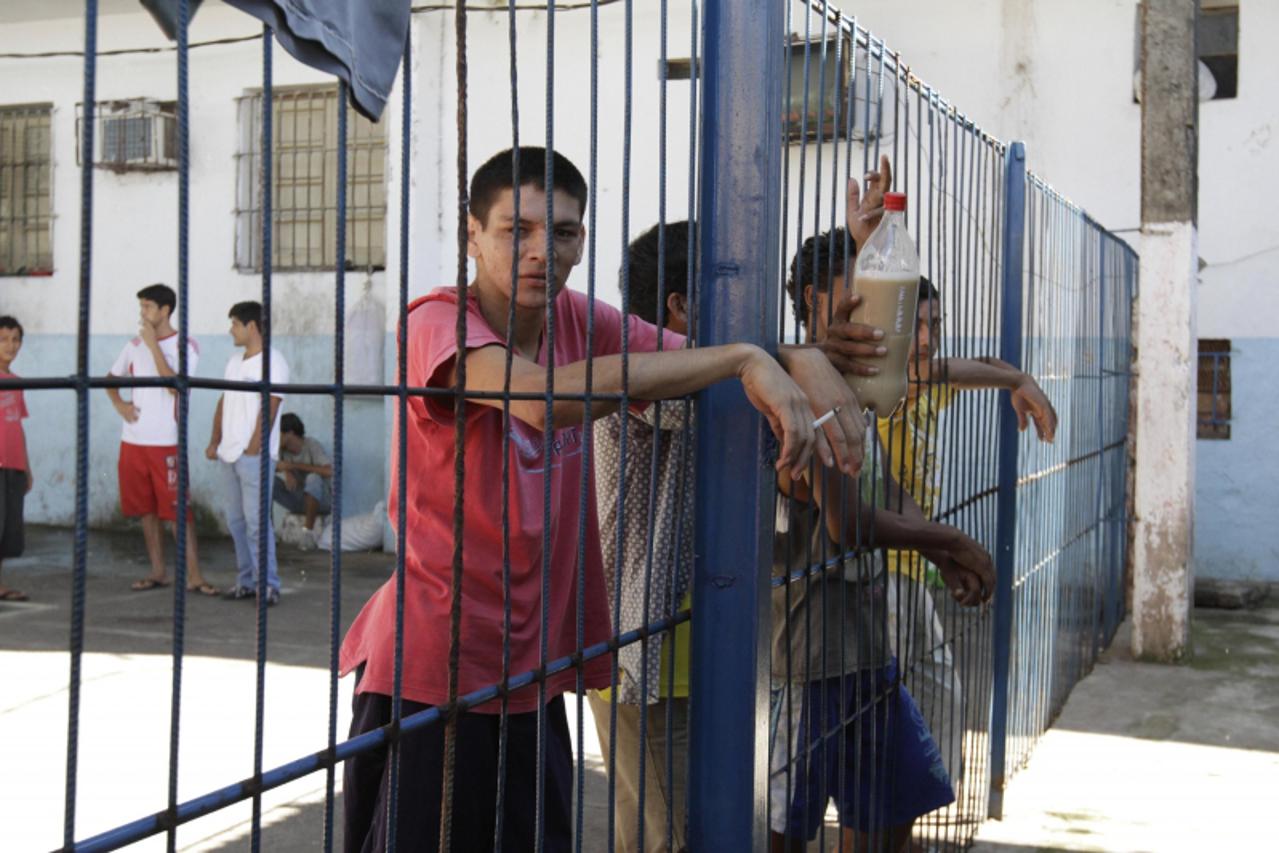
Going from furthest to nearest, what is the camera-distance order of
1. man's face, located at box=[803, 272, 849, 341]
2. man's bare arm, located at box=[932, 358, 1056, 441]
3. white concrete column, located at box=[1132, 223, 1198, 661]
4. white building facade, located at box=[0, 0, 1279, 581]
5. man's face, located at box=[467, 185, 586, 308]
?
1. white building facade, located at box=[0, 0, 1279, 581]
2. white concrete column, located at box=[1132, 223, 1198, 661]
3. man's bare arm, located at box=[932, 358, 1056, 441]
4. man's face, located at box=[803, 272, 849, 341]
5. man's face, located at box=[467, 185, 586, 308]

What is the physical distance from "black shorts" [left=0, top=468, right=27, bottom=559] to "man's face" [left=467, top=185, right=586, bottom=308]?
6.34 m

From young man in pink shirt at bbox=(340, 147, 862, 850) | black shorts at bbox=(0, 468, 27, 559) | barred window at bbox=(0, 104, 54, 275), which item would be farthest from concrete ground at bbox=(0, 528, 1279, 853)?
barred window at bbox=(0, 104, 54, 275)

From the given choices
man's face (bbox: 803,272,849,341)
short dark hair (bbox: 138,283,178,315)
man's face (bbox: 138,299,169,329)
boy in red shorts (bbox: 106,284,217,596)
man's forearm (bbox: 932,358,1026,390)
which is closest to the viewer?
man's face (bbox: 803,272,849,341)

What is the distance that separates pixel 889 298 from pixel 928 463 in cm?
132

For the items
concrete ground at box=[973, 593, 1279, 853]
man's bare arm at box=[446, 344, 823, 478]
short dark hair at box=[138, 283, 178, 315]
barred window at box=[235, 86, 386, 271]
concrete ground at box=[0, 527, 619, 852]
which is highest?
barred window at box=[235, 86, 386, 271]

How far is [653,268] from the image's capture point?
2.67 metres

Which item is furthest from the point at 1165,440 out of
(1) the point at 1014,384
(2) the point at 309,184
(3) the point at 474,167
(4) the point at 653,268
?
(2) the point at 309,184

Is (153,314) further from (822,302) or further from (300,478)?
(822,302)

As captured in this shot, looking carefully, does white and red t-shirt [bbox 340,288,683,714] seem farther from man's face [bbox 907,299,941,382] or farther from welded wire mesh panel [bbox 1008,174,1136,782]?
welded wire mesh panel [bbox 1008,174,1136,782]

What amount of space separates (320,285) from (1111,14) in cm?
636

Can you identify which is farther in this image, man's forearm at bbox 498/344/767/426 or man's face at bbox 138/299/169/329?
man's face at bbox 138/299/169/329

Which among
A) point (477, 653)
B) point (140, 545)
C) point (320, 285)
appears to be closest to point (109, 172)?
point (320, 285)

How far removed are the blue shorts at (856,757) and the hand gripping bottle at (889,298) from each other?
0.55 m

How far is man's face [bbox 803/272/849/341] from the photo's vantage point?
2262 millimetres
